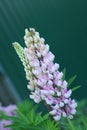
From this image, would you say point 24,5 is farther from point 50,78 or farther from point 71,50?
point 50,78

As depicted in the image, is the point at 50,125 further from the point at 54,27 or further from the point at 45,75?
the point at 54,27

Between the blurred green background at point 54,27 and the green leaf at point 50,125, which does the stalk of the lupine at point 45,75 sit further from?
the blurred green background at point 54,27

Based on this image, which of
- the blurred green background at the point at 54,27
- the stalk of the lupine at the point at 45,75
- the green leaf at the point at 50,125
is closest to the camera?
the stalk of the lupine at the point at 45,75

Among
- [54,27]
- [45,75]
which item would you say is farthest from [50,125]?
[54,27]

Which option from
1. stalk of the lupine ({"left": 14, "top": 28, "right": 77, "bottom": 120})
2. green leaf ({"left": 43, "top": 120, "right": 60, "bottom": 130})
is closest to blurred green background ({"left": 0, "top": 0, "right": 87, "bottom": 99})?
green leaf ({"left": 43, "top": 120, "right": 60, "bottom": 130})

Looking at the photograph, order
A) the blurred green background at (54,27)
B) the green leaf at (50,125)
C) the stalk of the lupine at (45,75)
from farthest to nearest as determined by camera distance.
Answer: the blurred green background at (54,27) < the green leaf at (50,125) < the stalk of the lupine at (45,75)

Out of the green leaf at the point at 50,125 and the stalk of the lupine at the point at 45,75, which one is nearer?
the stalk of the lupine at the point at 45,75

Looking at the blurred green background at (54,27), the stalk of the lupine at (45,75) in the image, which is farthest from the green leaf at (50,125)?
the blurred green background at (54,27)
